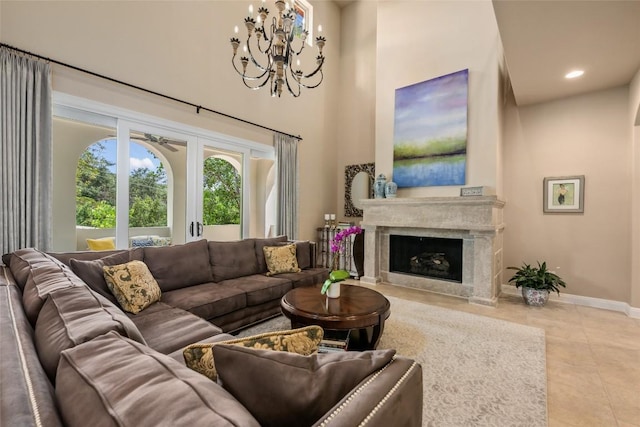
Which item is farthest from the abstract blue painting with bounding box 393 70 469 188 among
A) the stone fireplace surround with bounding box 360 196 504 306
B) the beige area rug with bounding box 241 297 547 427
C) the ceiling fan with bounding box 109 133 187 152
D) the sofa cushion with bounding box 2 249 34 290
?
the sofa cushion with bounding box 2 249 34 290

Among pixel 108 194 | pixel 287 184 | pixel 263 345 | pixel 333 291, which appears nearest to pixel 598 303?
pixel 333 291

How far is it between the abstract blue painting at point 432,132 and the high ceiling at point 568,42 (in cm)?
80

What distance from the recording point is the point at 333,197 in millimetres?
6270

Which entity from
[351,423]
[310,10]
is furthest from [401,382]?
[310,10]

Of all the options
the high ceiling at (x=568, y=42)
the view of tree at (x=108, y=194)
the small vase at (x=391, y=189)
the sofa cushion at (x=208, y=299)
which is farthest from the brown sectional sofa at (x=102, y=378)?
the small vase at (x=391, y=189)

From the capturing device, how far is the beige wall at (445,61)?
3.99 m

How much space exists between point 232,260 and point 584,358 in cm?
351

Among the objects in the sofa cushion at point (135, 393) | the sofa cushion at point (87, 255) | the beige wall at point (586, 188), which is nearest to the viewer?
the sofa cushion at point (135, 393)

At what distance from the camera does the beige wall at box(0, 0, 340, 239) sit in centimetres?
279

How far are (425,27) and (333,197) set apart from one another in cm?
344

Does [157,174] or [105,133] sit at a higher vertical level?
[105,133]

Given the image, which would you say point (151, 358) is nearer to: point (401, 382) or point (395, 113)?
point (401, 382)

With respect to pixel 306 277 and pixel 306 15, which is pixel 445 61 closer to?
pixel 306 15

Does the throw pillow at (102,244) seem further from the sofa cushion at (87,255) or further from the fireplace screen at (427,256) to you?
the fireplace screen at (427,256)
